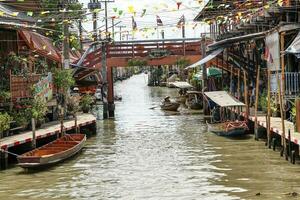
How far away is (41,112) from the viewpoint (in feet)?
86.1

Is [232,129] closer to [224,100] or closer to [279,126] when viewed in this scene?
[224,100]

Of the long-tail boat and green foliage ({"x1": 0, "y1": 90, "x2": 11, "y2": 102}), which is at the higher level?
green foliage ({"x1": 0, "y1": 90, "x2": 11, "y2": 102})

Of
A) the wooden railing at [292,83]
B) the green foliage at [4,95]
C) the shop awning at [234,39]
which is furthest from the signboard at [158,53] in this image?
the green foliage at [4,95]

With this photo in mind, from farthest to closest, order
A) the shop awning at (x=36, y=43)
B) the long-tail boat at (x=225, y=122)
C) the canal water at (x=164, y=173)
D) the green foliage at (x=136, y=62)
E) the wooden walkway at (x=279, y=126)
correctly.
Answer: the green foliage at (x=136, y=62), the shop awning at (x=36, y=43), the long-tail boat at (x=225, y=122), the wooden walkway at (x=279, y=126), the canal water at (x=164, y=173)

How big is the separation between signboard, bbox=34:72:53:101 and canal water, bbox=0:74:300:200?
3177mm

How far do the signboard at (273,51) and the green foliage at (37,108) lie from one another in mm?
10442

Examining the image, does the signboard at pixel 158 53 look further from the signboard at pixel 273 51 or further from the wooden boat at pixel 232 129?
the signboard at pixel 273 51

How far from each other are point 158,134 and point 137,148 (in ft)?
18.8

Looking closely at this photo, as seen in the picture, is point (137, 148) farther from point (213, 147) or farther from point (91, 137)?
point (91, 137)

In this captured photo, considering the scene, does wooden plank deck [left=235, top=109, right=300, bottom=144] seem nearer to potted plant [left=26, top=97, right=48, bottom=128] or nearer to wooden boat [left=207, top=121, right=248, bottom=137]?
wooden boat [left=207, top=121, right=248, bottom=137]

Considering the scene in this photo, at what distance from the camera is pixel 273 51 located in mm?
25906

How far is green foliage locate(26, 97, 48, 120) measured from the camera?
2541 cm

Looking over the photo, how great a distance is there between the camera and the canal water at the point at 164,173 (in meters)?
16.0

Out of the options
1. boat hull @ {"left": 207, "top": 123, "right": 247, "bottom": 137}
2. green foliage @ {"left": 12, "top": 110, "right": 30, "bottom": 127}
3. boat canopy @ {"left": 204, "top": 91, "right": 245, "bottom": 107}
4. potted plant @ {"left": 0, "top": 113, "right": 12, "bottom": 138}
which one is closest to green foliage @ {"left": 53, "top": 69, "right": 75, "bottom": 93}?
green foliage @ {"left": 12, "top": 110, "right": 30, "bottom": 127}
